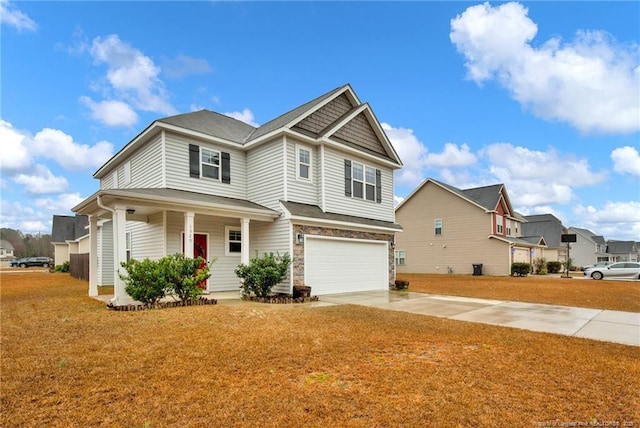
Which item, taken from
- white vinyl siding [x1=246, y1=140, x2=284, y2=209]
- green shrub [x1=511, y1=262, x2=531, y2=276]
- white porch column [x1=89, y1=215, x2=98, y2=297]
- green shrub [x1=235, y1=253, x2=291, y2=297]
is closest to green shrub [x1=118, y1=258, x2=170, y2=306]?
green shrub [x1=235, y1=253, x2=291, y2=297]

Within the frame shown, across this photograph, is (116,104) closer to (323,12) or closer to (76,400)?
(323,12)

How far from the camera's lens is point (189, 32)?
15641 millimetres

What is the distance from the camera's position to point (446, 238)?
3222cm

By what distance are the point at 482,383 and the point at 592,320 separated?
653cm

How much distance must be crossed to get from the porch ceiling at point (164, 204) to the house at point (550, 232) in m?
41.5

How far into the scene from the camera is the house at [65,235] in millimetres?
37906

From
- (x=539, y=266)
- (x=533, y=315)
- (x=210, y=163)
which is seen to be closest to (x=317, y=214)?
(x=210, y=163)

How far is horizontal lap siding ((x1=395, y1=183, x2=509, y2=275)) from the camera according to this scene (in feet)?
98.7

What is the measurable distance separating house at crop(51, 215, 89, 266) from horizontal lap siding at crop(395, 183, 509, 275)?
109 ft

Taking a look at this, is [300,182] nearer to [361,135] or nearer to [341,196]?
[341,196]

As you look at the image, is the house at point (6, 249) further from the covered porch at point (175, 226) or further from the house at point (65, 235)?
the covered porch at point (175, 226)

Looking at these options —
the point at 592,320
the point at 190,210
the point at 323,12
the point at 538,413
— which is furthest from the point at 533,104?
the point at 538,413

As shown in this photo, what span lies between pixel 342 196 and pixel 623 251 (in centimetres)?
6902

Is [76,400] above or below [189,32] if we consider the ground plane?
below
